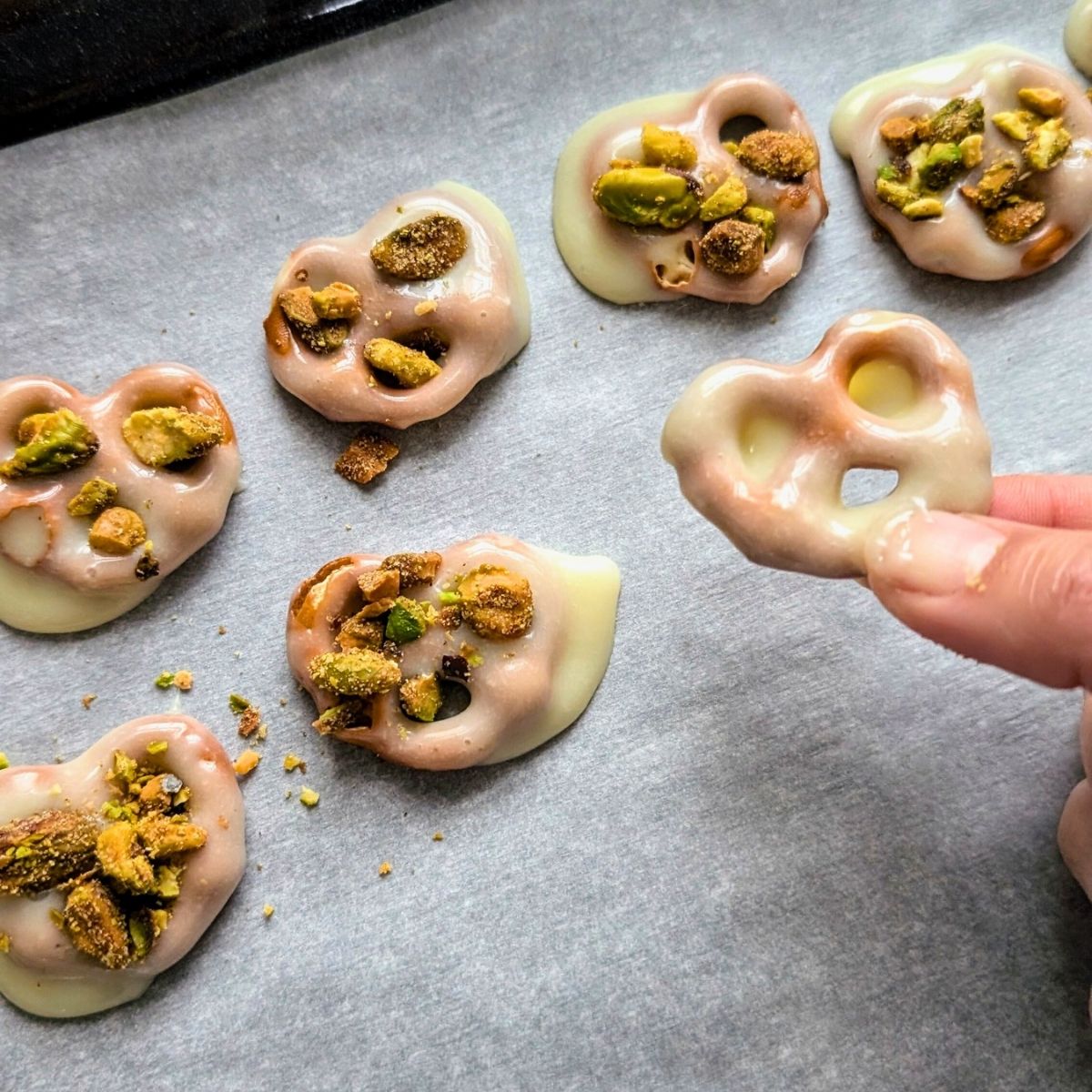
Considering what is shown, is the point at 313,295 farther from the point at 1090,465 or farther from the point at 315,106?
the point at 1090,465

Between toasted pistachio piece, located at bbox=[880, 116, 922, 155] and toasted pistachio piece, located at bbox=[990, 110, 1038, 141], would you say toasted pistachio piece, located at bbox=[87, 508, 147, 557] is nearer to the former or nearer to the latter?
toasted pistachio piece, located at bbox=[880, 116, 922, 155]

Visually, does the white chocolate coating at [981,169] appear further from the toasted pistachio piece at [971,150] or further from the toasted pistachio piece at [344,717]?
the toasted pistachio piece at [344,717]

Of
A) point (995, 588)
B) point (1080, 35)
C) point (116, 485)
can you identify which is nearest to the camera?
point (995, 588)

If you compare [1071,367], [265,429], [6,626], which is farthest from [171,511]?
[1071,367]

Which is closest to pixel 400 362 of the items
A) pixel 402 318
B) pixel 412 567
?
pixel 402 318

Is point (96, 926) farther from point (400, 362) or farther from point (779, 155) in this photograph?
point (779, 155)

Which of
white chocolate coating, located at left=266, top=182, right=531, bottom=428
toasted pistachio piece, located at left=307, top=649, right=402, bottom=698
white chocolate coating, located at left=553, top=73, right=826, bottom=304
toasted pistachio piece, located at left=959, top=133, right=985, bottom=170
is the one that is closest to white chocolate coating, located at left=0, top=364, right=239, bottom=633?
white chocolate coating, located at left=266, top=182, right=531, bottom=428

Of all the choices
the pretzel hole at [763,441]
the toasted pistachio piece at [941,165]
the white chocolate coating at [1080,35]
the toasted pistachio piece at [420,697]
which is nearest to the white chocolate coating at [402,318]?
the toasted pistachio piece at [420,697]
